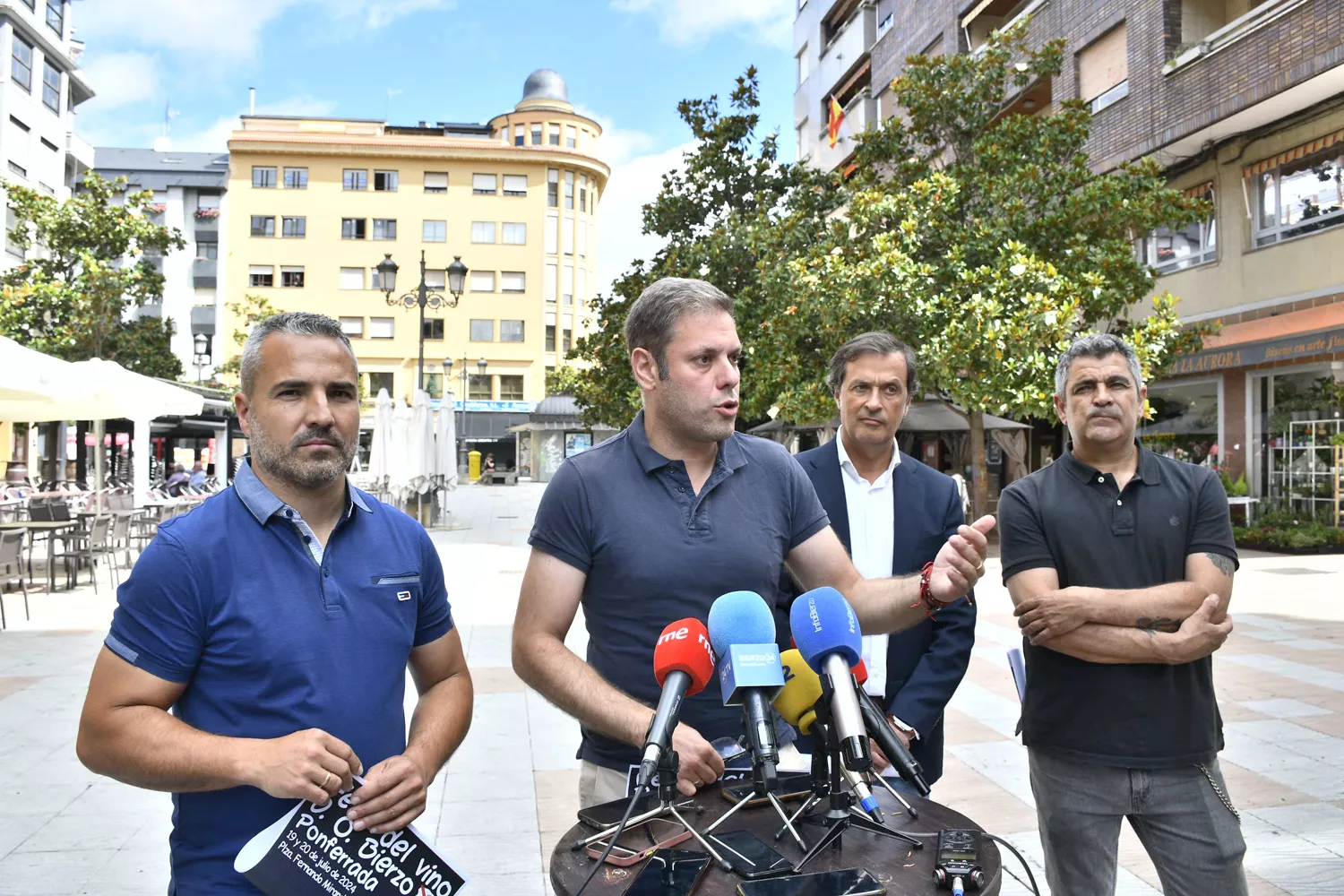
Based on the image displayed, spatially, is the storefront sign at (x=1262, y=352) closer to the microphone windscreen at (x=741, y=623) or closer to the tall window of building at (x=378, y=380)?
the microphone windscreen at (x=741, y=623)

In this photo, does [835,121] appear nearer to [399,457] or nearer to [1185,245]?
[1185,245]

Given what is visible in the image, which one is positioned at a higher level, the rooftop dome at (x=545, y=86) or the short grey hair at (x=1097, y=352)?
the rooftop dome at (x=545, y=86)

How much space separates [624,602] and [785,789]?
0.58 m

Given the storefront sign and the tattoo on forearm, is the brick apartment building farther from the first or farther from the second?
the tattoo on forearm

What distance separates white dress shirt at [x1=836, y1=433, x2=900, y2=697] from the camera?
3463mm

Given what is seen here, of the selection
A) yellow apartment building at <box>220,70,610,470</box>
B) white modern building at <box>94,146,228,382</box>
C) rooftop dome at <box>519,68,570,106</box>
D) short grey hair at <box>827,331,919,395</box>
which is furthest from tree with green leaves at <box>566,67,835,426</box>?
rooftop dome at <box>519,68,570,106</box>

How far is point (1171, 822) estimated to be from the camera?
2744 mm

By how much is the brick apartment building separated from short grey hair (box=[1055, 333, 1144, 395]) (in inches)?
589

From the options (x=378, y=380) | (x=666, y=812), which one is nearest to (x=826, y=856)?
(x=666, y=812)

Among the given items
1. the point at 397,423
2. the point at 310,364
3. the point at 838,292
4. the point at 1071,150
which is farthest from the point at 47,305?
the point at 310,364

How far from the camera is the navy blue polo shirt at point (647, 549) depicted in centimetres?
242

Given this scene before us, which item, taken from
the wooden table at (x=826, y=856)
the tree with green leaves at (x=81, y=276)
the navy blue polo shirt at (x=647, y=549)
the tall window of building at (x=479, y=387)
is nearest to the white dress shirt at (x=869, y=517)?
the navy blue polo shirt at (x=647, y=549)

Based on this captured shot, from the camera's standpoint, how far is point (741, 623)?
6.27 ft

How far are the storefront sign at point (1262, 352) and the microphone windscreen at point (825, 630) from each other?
15788 mm
